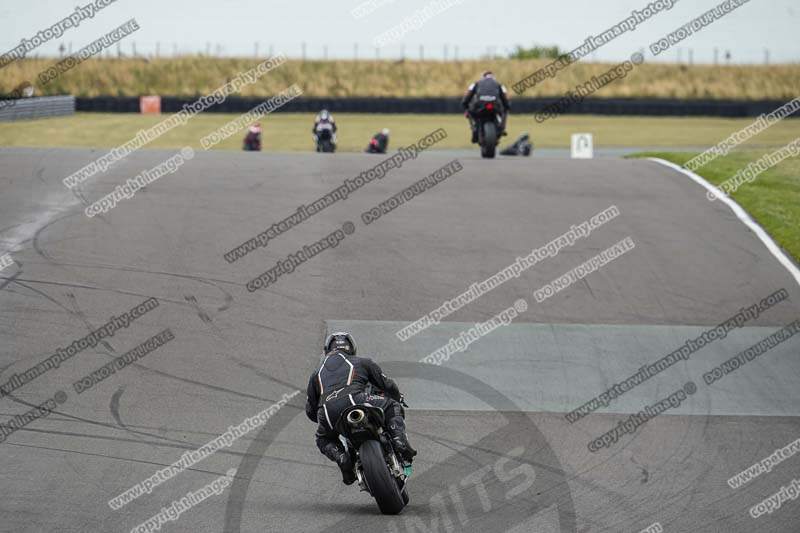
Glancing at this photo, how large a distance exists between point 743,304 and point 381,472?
7.58m

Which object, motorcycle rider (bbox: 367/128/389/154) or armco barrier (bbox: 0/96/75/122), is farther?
armco barrier (bbox: 0/96/75/122)

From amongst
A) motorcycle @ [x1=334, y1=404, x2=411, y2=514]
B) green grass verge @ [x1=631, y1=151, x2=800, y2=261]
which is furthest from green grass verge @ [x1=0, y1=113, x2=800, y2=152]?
motorcycle @ [x1=334, y1=404, x2=411, y2=514]

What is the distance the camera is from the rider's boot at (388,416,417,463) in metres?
8.29

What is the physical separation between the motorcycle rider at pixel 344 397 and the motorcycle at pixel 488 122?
12.3 meters

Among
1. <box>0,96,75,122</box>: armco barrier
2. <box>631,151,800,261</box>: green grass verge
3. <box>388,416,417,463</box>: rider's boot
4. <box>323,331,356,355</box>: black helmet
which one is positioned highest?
<box>323,331,356,355</box>: black helmet

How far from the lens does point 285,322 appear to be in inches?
500

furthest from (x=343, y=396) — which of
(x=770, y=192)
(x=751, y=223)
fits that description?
(x=770, y=192)

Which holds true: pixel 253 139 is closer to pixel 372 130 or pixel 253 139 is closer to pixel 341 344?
pixel 372 130

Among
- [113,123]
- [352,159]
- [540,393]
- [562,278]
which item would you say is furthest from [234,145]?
[540,393]

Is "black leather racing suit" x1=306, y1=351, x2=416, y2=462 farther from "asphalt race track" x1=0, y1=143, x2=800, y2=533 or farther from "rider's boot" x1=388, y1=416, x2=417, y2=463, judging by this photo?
"asphalt race track" x1=0, y1=143, x2=800, y2=533

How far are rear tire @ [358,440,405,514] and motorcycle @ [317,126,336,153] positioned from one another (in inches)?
749

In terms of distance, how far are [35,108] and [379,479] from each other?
122 ft

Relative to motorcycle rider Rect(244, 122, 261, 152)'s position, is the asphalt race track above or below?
above

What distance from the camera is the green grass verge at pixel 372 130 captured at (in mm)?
38031
